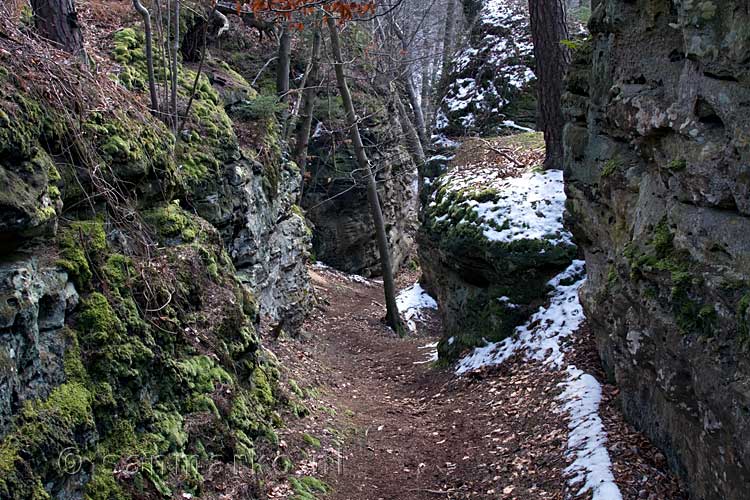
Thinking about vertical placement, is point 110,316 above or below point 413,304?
above

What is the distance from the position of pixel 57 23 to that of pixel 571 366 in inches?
281

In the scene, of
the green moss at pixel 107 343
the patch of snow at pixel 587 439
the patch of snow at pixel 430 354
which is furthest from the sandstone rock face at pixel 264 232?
the patch of snow at pixel 587 439

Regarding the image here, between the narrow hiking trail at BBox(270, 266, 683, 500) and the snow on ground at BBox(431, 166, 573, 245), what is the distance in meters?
1.88

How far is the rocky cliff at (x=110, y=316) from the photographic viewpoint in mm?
3812

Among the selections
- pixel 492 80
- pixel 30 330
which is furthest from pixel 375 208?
pixel 30 330

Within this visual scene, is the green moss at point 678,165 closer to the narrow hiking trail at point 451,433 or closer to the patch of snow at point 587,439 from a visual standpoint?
the narrow hiking trail at point 451,433

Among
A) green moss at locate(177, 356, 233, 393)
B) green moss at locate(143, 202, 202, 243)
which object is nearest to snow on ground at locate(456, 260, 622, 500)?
green moss at locate(177, 356, 233, 393)

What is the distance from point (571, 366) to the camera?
7.61 m

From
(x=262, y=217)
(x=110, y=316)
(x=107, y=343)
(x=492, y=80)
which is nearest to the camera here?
(x=107, y=343)

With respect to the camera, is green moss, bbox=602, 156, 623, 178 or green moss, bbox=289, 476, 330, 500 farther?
green moss, bbox=602, 156, 623, 178

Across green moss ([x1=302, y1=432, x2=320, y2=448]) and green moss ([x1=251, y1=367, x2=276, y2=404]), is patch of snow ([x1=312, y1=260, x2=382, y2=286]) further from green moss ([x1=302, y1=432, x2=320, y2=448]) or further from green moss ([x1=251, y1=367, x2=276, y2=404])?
green moss ([x1=302, y1=432, x2=320, y2=448])

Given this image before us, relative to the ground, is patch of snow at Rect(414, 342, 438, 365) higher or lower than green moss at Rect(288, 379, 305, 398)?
lower

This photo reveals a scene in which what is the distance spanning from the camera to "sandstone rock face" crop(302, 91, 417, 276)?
20.8m

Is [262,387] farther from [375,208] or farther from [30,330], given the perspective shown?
[375,208]
